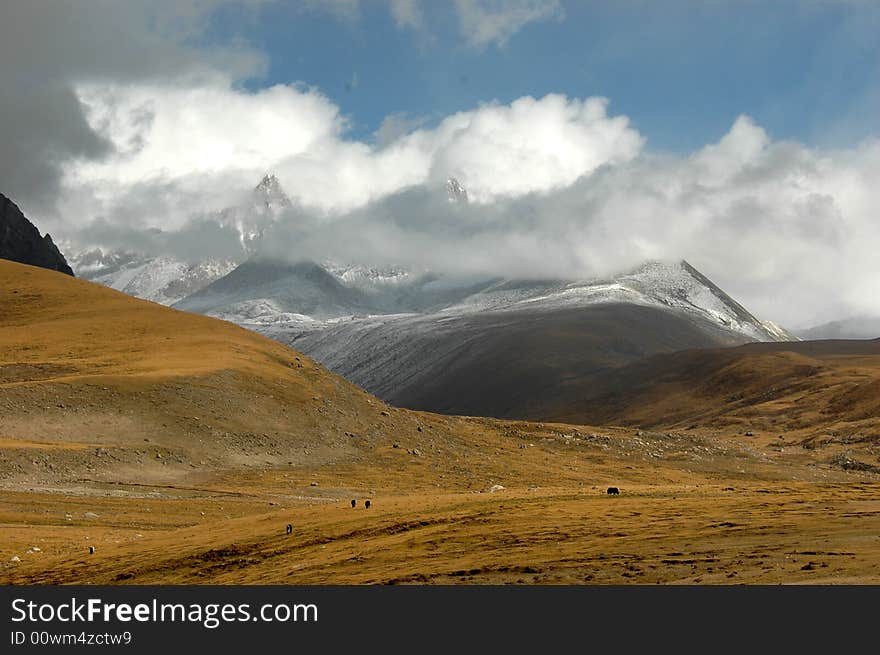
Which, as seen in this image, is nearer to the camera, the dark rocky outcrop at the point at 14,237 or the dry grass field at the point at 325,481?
the dry grass field at the point at 325,481

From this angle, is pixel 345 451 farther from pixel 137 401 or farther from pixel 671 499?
pixel 671 499

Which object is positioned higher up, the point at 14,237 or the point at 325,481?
the point at 14,237

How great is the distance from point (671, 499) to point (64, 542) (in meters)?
21.9

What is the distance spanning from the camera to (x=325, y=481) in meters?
62.1

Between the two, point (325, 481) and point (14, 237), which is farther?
point (14, 237)

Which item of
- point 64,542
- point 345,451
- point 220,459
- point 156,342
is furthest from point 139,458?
point 156,342

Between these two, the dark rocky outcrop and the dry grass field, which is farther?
the dark rocky outcrop

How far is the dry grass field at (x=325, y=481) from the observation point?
84.9 feet

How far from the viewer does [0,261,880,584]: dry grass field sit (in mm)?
25891

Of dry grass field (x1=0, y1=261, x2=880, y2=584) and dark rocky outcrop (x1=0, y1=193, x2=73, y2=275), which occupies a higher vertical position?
dark rocky outcrop (x1=0, y1=193, x2=73, y2=275)
